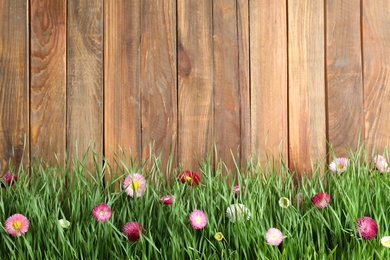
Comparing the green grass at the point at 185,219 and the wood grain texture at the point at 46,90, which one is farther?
the wood grain texture at the point at 46,90

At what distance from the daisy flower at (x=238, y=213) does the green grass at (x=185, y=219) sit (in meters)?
0.02

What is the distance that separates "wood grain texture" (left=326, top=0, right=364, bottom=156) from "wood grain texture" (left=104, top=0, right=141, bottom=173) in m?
0.77

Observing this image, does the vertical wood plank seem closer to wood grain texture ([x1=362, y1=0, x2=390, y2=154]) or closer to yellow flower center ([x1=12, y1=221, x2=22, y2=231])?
wood grain texture ([x1=362, y1=0, x2=390, y2=154])

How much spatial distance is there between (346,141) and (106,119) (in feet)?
3.14

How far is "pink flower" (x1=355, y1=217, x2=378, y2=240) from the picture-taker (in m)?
1.48

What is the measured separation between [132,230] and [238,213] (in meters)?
0.31

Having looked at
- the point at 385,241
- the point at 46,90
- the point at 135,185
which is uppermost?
the point at 46,90

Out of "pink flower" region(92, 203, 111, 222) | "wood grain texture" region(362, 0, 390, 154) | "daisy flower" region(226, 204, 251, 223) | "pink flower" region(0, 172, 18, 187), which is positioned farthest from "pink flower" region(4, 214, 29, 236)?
Answer: "wood grain texture" region(362, 0, 390, 154)

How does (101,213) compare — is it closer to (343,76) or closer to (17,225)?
(17,225)

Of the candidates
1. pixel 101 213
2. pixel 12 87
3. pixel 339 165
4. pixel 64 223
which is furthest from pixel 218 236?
pixel 12 87

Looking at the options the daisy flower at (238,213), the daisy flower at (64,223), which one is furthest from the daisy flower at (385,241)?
the daisy flower at (64,223)

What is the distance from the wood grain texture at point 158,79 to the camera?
2051mm

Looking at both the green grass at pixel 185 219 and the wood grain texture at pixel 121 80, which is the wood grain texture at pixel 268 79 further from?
the wood grain texture at pixel 121 80

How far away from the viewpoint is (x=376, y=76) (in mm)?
2205
